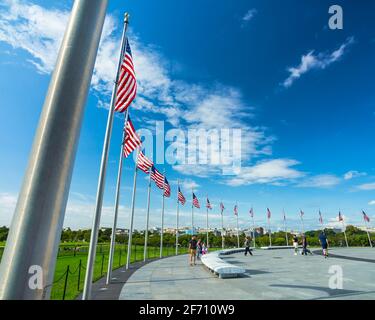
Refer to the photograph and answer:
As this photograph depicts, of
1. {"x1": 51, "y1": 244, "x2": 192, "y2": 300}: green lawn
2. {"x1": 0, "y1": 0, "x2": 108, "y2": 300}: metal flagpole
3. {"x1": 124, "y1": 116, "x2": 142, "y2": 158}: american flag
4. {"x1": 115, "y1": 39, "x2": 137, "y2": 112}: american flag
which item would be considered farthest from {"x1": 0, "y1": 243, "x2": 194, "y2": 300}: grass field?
{"x1": 0, "y1": 0, "x2": 108, "y2": 300}: metal flagpole

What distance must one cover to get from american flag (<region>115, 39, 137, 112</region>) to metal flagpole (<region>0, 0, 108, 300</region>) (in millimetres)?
6220

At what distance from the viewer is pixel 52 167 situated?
2311 millimetres

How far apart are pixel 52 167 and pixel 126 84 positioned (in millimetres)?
7333

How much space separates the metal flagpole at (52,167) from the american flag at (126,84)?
622 cm

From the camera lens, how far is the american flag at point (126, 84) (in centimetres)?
895

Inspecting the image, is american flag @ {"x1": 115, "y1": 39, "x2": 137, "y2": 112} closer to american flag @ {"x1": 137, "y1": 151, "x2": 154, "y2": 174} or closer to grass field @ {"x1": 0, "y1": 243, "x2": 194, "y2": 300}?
grass field @ {"x1": 0, "y1": 243, "x2": 194, "y2": 300}

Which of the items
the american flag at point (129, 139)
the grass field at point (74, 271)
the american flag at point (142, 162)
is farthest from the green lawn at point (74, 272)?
the american flag at point (142, 162)

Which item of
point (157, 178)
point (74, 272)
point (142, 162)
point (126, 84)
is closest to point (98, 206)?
point (126, 84)

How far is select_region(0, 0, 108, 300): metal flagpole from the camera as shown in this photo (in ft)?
6.87

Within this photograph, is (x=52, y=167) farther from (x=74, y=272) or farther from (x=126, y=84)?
(x=74, y=272)

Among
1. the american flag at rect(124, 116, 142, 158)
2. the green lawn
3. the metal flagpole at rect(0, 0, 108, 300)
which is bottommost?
the green lawn

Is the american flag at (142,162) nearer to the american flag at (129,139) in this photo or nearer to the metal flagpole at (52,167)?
the american flag at (129,139)
